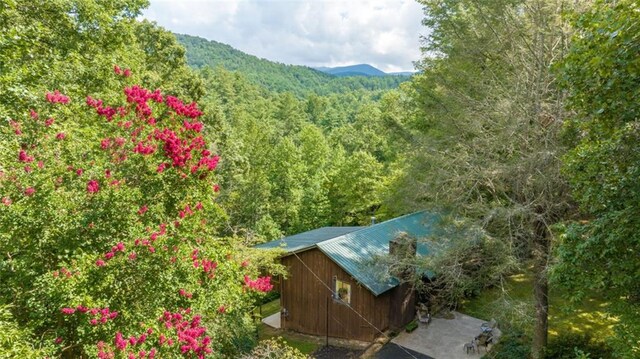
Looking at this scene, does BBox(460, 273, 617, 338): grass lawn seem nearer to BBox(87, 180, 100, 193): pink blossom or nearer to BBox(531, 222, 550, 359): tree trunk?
BBox(531, 222, 550, 359): tree trunk

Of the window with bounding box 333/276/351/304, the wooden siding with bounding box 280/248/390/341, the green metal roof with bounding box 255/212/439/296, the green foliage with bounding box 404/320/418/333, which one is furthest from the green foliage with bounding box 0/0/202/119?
the green foliage with bounding box 404/320/418/333

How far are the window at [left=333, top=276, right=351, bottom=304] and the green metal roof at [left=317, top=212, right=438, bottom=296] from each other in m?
0.95

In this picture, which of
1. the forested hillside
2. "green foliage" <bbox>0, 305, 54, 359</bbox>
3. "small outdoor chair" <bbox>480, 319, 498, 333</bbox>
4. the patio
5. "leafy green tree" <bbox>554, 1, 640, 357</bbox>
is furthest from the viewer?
the forested hillside

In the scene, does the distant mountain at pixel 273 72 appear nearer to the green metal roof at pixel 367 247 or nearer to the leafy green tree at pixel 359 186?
the leafy green tree at pixel 359 186

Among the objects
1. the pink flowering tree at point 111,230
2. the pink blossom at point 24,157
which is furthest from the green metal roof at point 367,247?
the pink blossom at point 24,157

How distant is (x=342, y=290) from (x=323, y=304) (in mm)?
1100

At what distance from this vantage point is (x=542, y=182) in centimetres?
1014

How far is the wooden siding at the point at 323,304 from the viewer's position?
14.7m

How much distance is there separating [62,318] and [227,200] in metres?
19.1

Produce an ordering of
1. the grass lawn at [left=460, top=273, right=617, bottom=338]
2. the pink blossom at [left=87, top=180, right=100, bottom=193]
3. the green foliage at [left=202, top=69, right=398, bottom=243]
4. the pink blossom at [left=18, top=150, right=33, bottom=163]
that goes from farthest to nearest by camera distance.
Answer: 1. the green foliage at [left=202, top=69, right=398, bottom=243]
2. the grass lawn at [left=460, top=273, right=617, bottom=338]
3. the pink blossom at [left=87, top=180, right=100, bottom=193]
4. the pink blossom at [left=18, top=150, right=33, bottom=163]

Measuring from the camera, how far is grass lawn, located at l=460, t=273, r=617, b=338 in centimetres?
1155

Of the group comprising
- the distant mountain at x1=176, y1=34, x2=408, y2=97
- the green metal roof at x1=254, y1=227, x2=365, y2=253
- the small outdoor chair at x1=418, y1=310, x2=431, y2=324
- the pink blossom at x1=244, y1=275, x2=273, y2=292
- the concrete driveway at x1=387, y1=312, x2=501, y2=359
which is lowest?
the concrete driveway at x1=387, y1=312, x2=501, y2=359

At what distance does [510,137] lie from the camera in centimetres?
1111

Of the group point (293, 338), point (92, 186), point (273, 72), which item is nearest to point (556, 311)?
point (293, 338)
